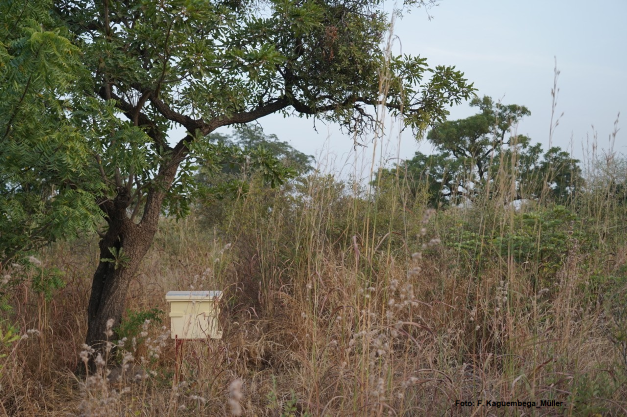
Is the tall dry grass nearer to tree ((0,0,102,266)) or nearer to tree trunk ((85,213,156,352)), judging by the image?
tree trunk ((85,213,156,352))

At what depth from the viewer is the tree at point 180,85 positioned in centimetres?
323

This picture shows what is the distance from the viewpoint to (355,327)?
8.88 feet

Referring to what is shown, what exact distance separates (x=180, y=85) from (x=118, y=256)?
4.27 feet

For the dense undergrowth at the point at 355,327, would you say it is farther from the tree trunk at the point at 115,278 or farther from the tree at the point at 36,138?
the tree at the point at 36,138

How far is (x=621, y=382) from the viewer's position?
102 inches

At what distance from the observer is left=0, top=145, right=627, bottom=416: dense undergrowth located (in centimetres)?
252

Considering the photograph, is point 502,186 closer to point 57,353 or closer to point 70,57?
point 70,57

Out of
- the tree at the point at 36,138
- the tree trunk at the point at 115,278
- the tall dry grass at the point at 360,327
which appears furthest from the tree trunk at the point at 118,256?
the tree at the point at 36,138

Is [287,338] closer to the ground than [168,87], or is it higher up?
closer to the ground

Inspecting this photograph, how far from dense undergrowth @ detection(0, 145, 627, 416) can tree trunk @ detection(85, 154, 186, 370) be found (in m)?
0.18

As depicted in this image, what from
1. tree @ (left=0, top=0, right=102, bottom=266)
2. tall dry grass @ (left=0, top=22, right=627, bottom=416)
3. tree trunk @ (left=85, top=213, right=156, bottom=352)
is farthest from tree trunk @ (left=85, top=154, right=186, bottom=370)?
tree @ (left=0, top=0, right=102, bottom=266)

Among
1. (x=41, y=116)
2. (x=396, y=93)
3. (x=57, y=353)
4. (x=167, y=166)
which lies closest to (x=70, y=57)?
(x=41, y=116)

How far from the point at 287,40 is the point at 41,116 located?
7.07ft

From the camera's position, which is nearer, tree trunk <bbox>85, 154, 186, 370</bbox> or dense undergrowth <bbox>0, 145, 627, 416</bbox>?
dense undergrowth <bbox>0, 145, 627, 416</bbox>
